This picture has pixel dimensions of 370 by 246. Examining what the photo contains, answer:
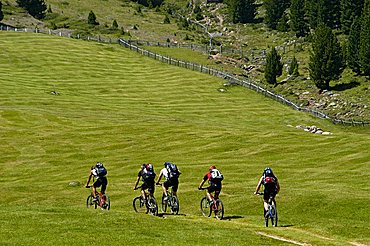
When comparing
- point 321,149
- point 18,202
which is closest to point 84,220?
point 18,202

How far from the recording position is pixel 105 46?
15425 centimetres

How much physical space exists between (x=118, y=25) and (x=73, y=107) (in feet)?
342

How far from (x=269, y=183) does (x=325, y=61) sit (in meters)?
96.6

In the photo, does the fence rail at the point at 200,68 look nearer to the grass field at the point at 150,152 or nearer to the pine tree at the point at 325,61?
the grass field at the point at 150,152

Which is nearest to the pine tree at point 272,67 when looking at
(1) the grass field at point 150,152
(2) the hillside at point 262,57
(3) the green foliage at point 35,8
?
(2) the hillside at point 262,57

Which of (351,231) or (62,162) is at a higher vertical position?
(351,231)

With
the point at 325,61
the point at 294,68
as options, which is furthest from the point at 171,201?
the point at 294,68

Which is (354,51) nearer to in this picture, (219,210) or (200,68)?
(200,68)

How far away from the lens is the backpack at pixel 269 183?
100ft

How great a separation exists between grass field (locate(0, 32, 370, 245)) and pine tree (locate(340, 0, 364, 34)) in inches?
2312

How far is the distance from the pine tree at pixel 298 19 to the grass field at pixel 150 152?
59705 millimetres

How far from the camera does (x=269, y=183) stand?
30.6 metres

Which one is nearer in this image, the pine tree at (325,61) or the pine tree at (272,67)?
the pine tree at (325,61)

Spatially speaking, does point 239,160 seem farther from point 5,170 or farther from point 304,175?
point 5,170
